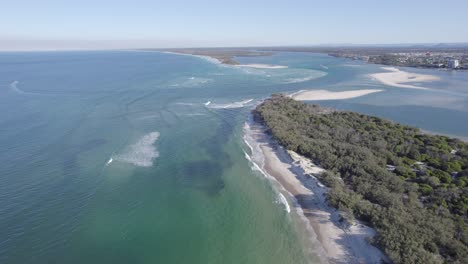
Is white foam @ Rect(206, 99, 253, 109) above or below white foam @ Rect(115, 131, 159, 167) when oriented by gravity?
above

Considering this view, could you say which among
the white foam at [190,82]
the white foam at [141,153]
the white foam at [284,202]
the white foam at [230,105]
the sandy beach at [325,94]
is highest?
the white foam at [190,82]

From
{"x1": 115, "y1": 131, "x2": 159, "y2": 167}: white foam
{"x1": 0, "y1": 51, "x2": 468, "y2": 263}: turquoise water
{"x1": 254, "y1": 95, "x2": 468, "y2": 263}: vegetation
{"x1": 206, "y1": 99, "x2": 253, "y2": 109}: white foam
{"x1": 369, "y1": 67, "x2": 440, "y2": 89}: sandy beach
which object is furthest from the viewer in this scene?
{"x1": 369, "y1": 67, "x2": 440, "y2": 89}: sandy beach

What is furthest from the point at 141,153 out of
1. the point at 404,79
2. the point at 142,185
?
the point at 404,79

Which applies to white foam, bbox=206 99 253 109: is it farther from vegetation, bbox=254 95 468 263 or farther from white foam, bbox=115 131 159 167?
white foam, bbox=115 131 159 167

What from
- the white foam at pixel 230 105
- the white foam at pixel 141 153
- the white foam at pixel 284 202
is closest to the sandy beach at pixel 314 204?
the white foam at pixel 284 202

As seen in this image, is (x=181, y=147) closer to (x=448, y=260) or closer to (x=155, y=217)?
(x=155, y=217)

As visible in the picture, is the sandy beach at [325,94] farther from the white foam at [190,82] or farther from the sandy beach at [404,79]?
the white foam at [190,82]

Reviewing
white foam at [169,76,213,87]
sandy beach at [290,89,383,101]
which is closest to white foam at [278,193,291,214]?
sandy beach at [290,89,383,101]
